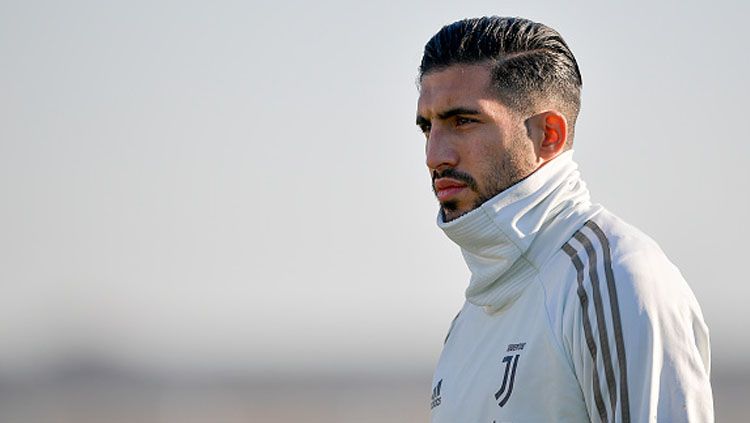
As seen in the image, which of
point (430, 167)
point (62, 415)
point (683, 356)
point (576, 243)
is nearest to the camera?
point (683, 356)

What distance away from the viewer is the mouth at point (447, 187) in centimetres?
524

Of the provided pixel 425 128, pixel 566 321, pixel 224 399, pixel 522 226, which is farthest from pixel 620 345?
pixel 224 399

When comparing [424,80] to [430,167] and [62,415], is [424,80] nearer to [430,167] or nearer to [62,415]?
[430,167]

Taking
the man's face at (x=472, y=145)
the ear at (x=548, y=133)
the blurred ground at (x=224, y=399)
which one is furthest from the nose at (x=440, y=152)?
the blurred ground at (x=224, y=399)

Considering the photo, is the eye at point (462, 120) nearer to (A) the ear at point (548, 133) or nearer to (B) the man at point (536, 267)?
(B) the man at point (536, 267)

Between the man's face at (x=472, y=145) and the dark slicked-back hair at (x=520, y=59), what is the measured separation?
1.7 inches

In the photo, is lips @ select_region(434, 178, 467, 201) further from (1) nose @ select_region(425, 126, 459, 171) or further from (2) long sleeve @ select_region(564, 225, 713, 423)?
(2) long sleeve @ select_region(564, 225, 713, 423)

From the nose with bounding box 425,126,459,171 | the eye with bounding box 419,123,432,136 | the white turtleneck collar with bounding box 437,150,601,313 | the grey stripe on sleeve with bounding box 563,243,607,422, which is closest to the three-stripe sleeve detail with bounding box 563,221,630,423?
the grey stripe on sleeve with bounding box 563,243,607,422

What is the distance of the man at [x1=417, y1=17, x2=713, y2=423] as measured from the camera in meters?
4.61

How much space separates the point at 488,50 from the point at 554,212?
0.53 meters

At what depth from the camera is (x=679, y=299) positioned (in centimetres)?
469

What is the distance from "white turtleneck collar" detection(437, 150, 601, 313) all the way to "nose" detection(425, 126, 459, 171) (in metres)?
0.16

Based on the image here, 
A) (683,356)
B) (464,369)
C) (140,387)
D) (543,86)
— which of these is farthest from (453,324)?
(140,387)

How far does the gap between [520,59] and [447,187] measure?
428 millimetres
